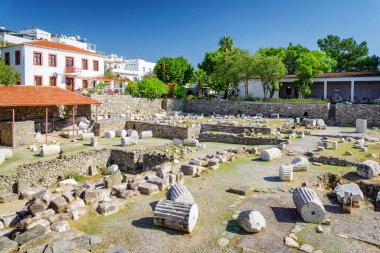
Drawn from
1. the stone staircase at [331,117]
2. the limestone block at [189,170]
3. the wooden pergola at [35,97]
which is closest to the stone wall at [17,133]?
the wooden pergola at [35,97]

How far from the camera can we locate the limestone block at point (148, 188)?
10.6m

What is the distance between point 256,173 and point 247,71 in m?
24.5

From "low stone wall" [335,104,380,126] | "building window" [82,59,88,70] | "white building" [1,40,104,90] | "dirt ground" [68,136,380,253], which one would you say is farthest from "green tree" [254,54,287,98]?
"dirt ground" [68,136,380,253]

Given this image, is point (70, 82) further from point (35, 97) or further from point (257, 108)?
point (257, 108)

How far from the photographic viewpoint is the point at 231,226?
26.8 feet

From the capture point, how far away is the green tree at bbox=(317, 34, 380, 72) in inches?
1944

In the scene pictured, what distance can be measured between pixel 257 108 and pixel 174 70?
23.0 meters

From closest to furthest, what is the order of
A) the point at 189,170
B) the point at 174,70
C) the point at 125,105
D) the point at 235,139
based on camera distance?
the point at 189,170 → the point at 235,139 → the point at 125,105 → the point at 174,70

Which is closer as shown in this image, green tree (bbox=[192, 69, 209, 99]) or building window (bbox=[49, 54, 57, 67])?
building window (bbox=[49, 54, 57, 67])

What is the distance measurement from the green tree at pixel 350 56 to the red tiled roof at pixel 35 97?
132ft

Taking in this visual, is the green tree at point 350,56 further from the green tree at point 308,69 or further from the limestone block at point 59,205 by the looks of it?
the limestone block at point 59,205

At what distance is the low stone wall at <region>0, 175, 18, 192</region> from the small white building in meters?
33.0

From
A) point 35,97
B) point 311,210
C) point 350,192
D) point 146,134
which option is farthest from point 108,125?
point 311,210

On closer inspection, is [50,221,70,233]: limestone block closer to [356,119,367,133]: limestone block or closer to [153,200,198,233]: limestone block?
[153,200,198,233]: limestone block
